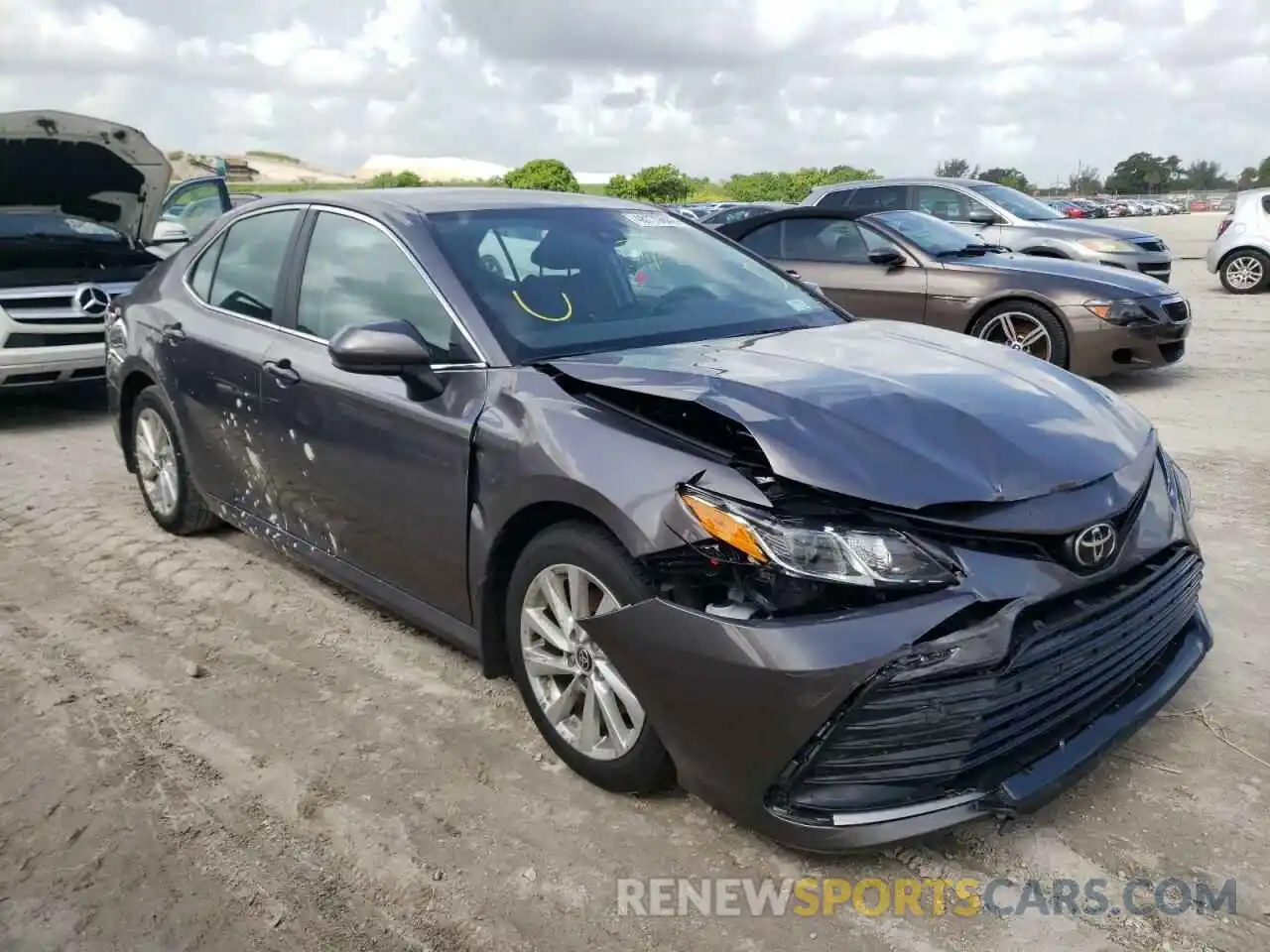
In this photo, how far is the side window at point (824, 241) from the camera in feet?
28.5

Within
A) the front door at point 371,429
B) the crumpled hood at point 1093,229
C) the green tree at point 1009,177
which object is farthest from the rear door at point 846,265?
the green tree at point 1009,177

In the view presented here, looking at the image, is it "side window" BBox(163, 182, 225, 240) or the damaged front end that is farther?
"side window" BBox(163, 182, 225, 240)

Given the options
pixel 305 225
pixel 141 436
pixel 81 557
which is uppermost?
pixel 305 225

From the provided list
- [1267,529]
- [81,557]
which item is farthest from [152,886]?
[1267,529]

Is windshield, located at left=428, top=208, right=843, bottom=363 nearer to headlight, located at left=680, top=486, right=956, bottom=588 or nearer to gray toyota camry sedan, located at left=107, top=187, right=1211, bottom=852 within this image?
gray toyota camry sedan, located at left=107, top=187, right=1211, bottom=852

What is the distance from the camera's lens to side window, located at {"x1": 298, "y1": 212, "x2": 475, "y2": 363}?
3.25 m

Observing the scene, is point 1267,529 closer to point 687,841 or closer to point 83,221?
point 687,841

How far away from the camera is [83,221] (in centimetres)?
859

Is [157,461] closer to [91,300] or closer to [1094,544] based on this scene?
[91,300]

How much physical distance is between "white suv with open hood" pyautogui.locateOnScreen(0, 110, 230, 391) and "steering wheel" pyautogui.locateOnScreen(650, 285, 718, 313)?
5.39 meters

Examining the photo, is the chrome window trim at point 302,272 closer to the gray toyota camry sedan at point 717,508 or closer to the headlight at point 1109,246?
the gray toyota camry sedan at point 717,508

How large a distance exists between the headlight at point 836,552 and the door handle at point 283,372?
2039 mm

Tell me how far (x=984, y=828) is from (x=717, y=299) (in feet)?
6.25

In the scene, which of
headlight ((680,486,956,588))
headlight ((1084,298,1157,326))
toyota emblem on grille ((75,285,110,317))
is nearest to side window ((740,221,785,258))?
headlight ((1084,298,1157,326))
